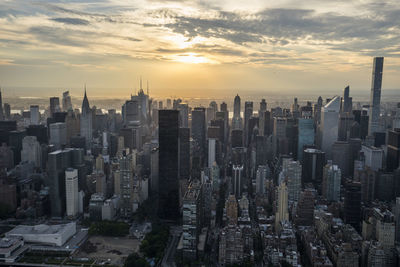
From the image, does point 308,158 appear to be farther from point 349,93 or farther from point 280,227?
point 349,93

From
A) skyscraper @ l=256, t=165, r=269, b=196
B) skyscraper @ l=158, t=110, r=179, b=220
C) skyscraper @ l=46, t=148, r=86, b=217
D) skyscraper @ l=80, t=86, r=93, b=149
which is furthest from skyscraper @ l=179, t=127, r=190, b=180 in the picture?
skyscraper @ l=80, t=86, r=93, b=149

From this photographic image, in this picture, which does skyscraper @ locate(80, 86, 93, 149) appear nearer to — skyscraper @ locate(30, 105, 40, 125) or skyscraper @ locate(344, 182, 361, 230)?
skyscraper @ locate(30, 105, 40, 125)

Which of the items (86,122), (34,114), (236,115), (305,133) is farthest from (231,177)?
(34,114)

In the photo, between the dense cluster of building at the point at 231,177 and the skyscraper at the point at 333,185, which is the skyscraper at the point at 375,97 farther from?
the skyscraper at the point at 333,185

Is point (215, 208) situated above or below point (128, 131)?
below

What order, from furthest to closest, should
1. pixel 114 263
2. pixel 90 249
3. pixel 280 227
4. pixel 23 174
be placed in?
pixel 23 174, pixel 280 227, pixel 90 249, pixel 114 263

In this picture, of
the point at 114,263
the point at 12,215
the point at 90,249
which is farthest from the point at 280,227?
the point at 12,215
